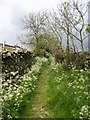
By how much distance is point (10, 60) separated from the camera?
11414 millimetres

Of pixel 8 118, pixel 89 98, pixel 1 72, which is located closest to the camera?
pixel 8 118

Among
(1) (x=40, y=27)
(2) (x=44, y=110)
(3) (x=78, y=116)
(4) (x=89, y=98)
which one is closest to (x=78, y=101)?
(4) (x=89, y=98)

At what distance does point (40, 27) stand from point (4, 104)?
30726mm

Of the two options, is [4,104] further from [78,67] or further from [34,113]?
[78,67]

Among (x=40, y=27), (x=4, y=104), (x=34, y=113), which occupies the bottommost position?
(x=34, y=113)

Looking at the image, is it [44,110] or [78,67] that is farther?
[78,67]

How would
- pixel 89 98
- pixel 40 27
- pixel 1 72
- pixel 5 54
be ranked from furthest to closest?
1. pixel 40 27
2. pixel 5 54
3. pixel 1 72
4. pixel 89 98

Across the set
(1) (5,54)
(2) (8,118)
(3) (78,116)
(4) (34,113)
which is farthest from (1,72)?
(3) (78,116)

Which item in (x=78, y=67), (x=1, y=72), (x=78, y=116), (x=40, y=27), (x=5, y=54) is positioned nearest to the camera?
(x=78, y=116)

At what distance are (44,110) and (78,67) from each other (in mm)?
7077

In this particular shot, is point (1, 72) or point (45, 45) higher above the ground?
point (45, 45)

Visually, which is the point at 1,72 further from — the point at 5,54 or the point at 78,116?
the point at 78,116

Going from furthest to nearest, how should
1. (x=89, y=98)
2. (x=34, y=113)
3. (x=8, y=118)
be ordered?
(x=34, y=113), (x=89, y=98), (x=8, y=118)

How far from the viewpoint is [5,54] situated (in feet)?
35.4
